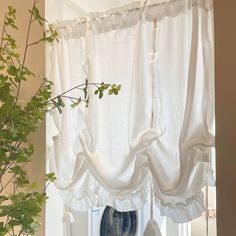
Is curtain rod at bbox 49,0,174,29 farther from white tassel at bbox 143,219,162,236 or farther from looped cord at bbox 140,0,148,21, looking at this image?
white tassel at bbox 143,219,162,236

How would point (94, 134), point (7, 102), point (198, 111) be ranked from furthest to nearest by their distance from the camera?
point (94, 134)
point (198, 111)
point (7, 102)

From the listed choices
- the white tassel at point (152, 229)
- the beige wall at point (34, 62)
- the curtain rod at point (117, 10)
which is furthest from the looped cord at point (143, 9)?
the white tassel at point (152, 229)

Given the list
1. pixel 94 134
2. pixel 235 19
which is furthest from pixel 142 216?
pixel 235 19

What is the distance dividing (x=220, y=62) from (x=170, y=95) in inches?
8.8

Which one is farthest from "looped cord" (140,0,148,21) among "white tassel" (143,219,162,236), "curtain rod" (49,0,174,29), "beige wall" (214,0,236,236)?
"white tassel" (143,219,162,236)

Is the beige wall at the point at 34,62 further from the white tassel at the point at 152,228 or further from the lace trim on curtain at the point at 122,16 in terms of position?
the white tassel at the point at 152,228

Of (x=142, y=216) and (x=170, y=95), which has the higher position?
(x=170, y=95)

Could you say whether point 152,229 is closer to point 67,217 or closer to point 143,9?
point 67,217

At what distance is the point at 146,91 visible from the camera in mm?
1254

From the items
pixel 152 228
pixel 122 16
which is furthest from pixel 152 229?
pixel 122 16

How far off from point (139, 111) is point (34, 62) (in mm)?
519

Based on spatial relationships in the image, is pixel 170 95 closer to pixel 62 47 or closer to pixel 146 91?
pixel 146 91

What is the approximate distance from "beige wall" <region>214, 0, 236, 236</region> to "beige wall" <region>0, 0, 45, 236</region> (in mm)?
753

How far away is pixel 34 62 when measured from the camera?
151 centimetres
